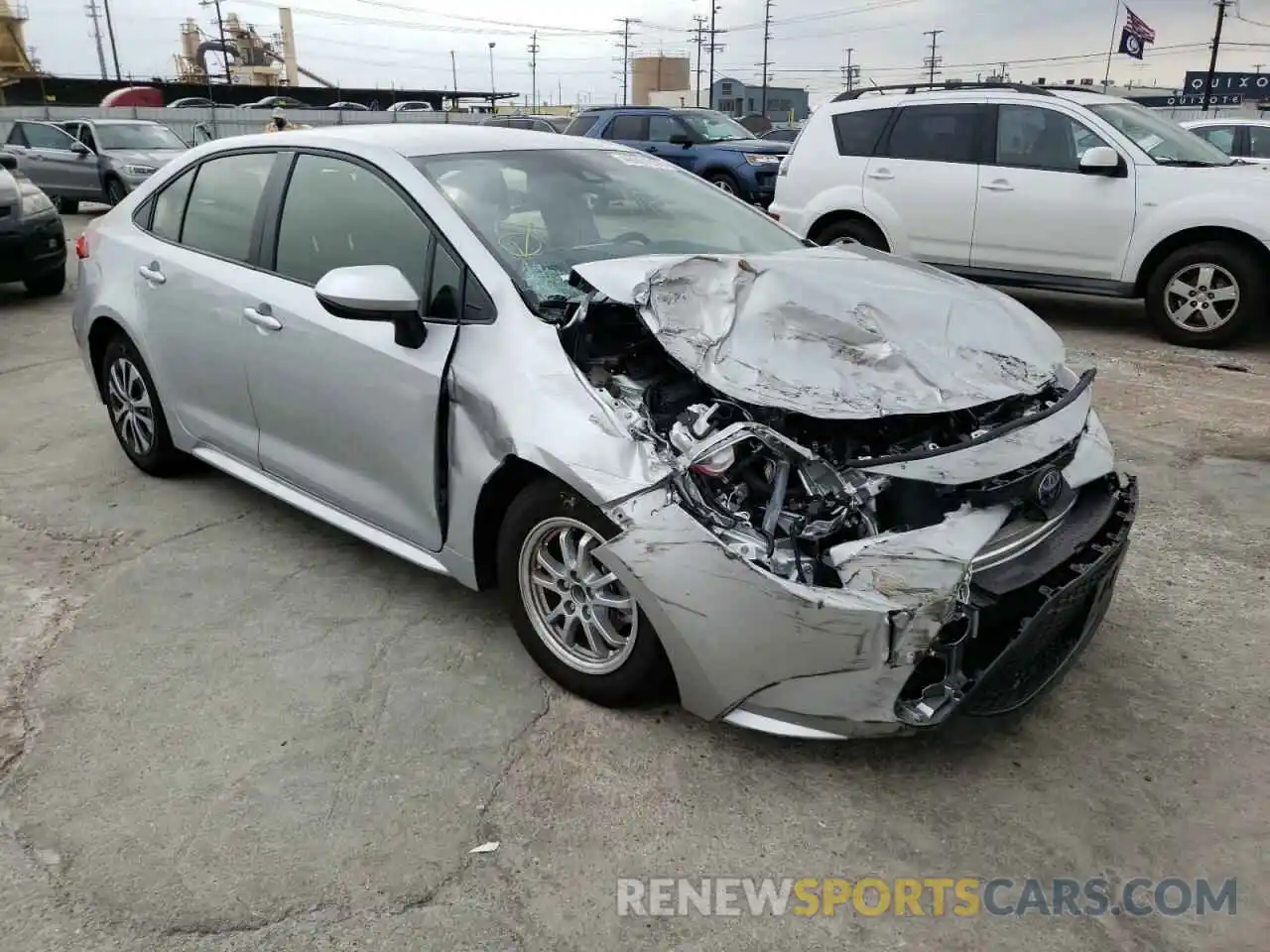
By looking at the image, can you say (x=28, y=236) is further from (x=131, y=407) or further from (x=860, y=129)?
(x=860, y=129)

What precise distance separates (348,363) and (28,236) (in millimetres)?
7693

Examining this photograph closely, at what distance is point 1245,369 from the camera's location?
6727mm

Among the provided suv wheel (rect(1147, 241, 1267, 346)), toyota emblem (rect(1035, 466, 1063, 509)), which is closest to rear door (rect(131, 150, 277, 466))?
toyota emblem (rect(1035, 466, 1063, 509))

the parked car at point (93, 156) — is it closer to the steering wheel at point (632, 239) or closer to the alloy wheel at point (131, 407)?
the alloy wheel at point (131, 407)

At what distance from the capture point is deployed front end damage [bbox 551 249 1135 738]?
2355mm

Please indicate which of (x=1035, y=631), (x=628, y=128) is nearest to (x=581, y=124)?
(x=628, y=128)

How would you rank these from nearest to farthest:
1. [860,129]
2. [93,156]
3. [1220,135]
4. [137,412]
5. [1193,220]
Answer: [137,412], [1193,220], [860,129], [1220,135], [93,156]

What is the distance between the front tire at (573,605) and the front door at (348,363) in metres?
0.37

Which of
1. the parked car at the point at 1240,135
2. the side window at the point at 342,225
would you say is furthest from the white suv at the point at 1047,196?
the side window at the point at 342,225

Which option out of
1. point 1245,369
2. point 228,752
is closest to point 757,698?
point 228,752

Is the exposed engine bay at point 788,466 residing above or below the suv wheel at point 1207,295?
above

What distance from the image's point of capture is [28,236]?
911cm

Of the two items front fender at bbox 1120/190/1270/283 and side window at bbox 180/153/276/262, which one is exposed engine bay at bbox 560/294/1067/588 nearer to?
side window at bbox 180/153/276/262

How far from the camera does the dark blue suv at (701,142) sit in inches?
560
